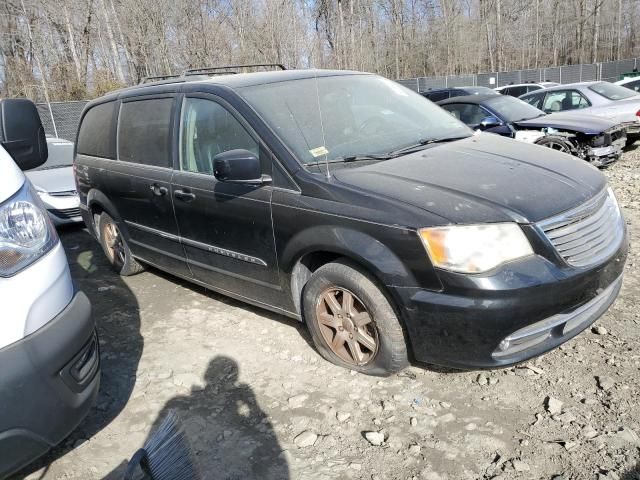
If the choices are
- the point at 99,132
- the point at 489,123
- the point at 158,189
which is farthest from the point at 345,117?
the point at 489,123

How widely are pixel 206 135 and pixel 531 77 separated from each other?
3434 centimetres

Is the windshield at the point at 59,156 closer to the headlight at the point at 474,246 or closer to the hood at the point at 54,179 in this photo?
the hood at the point at 54,179

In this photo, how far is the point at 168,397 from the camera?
302 centimetres

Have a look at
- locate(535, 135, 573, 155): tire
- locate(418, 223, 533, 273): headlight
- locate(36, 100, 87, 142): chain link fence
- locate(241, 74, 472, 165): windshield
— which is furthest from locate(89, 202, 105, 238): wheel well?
locate(36, 100, 87, 142): chain link fence

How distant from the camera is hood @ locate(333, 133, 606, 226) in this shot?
8.24 ft

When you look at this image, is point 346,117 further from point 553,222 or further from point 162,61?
point 162,61

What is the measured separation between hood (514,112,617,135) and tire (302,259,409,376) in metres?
6.37

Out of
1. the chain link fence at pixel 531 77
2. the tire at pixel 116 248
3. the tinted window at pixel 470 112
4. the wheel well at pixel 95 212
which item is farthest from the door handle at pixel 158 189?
the chain link fence at pixel 531 77

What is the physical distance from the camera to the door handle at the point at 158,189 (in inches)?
153

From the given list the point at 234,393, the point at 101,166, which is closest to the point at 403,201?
the point at 234,393

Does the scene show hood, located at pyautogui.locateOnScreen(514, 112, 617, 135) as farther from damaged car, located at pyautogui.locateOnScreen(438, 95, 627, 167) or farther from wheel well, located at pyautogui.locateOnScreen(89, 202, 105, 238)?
wheel well, located at pyautogui.locateOnScreen(89, 202, 105, 238)

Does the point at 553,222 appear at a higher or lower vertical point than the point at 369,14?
lower

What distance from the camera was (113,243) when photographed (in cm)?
507

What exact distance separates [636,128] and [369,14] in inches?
1234
